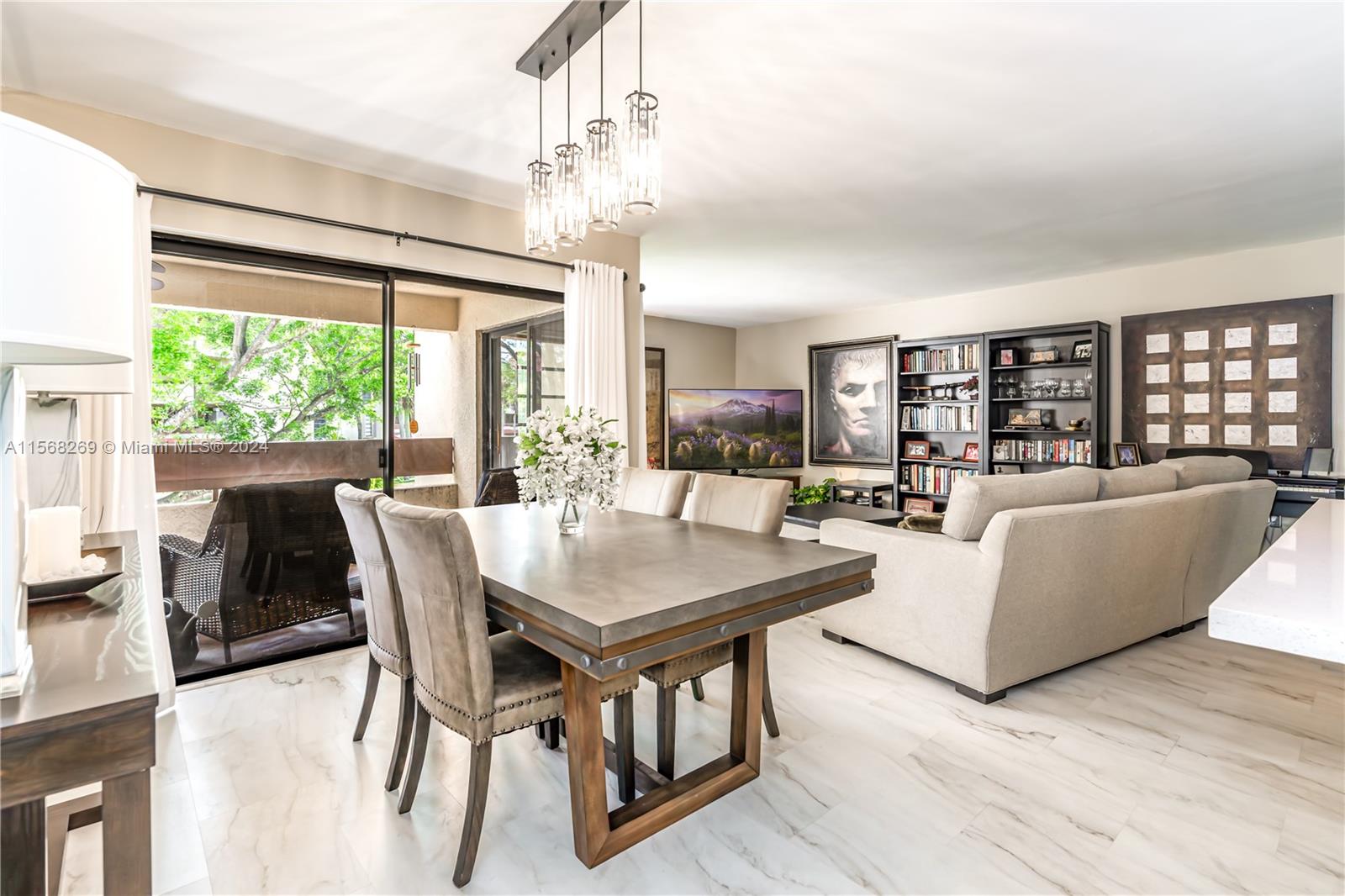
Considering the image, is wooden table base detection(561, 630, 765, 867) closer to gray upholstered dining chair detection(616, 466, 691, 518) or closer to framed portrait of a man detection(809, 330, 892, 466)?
gray upholstered dining chair detection(616, 466, 691, 518)

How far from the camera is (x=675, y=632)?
1.42 metres

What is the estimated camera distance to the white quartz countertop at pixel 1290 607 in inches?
30.8

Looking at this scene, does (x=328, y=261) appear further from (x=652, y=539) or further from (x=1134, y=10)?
(x=1134, y=10)

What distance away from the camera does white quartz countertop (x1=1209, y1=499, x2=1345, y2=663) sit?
2.57ft

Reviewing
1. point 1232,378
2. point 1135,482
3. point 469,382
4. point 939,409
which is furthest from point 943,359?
point 469,382

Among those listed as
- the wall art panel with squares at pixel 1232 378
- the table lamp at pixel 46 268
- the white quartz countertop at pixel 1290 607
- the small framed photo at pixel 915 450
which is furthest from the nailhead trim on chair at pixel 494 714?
the small framed photo at pixel 915 450

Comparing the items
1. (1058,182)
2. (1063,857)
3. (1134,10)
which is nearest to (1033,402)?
(1058,182)

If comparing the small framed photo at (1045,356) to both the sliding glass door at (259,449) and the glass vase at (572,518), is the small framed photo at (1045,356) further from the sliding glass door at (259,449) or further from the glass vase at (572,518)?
the sliding glass door at (259,449)

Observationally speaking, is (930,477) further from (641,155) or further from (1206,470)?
(641,155)

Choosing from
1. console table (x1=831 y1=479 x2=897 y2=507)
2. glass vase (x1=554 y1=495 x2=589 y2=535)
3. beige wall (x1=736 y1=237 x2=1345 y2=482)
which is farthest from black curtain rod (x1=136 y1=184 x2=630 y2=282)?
beige wall (x1=736 y1=237 x2=1345 y2=482)

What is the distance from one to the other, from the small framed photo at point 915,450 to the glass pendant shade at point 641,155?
5260 millimetres

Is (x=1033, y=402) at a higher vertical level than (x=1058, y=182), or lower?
lower

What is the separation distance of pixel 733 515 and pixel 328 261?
8.25 ft

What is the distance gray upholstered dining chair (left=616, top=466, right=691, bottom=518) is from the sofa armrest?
2.65ft
